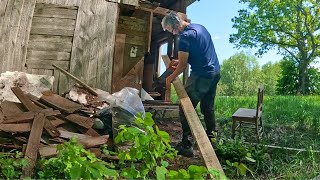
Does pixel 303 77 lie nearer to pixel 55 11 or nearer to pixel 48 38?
pixel 55 11

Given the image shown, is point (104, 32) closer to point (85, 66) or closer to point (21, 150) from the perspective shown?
point (85, 66)

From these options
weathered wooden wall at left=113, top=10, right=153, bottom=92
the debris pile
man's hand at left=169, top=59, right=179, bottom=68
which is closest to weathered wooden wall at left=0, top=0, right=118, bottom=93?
weathered wooden wall at left=113, top=10, right=153, bottom=92

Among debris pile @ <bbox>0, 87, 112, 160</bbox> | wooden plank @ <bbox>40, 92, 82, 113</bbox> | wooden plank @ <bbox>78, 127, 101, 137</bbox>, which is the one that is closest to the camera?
debris pile @ <bbox>0, 87, 112, 160</bbox>

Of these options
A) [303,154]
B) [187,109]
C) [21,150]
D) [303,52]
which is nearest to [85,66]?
[21,150]

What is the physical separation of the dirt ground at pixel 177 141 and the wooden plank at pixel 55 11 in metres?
3.26

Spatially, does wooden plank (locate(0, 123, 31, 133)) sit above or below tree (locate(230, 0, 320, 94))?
below

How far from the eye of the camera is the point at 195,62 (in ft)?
16.4

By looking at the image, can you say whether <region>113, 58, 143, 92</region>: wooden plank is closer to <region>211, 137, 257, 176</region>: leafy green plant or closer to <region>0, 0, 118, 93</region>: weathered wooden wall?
<region>0, 0, 118, 93</region>: weathered wooden wall

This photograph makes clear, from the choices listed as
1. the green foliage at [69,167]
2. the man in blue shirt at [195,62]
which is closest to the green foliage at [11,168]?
the green foliage at [69,167]

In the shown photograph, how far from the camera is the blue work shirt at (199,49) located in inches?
186

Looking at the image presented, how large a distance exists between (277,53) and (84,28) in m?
34.2

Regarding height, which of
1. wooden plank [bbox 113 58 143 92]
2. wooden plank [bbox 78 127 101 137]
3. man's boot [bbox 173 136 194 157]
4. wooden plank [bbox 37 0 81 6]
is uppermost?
wooden plank [bbox 37 0 81 6]

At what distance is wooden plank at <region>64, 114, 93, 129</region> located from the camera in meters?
5.13

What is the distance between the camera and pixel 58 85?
700 centimetres
